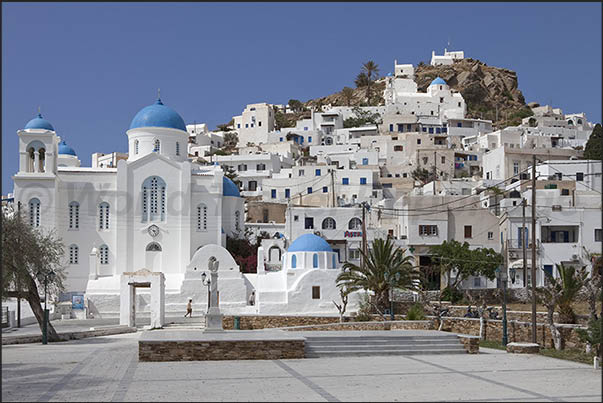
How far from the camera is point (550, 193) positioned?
5188cm

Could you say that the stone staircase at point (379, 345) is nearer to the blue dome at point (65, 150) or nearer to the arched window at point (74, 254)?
the arched window at point (74, 254)

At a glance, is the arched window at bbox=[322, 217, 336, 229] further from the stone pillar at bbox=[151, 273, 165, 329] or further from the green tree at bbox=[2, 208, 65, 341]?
the green tree at bbox=[2, 208, 65, 341]

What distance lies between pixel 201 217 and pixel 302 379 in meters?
35.6

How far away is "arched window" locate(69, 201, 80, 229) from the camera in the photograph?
4841cm

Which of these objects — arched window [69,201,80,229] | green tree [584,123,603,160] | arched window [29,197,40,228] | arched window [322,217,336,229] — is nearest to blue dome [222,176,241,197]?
arched window [322,217,336,229]

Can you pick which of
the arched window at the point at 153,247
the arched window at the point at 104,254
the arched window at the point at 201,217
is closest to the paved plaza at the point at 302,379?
the arched window at the point at 104,254

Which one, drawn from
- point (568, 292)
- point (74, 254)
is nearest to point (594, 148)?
point (568, 292)

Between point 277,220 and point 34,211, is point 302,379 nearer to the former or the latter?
point 34,211

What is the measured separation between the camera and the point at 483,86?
118812 millimetres

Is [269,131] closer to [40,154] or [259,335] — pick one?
[40,154]

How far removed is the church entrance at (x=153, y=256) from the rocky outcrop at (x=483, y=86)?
7161 centimetres

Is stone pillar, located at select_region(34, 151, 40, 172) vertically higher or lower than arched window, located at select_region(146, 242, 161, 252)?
higher

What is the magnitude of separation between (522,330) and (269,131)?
265ft

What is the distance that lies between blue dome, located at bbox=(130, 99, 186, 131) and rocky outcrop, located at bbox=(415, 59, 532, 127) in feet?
218
